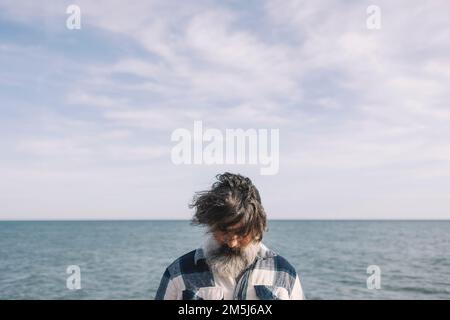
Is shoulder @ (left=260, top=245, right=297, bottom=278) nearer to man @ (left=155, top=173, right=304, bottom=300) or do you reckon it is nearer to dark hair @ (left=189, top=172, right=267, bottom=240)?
man @ (left=155, top=173, right=304, bottom=300)

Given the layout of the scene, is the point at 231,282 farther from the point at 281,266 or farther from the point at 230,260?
the point at 281,266

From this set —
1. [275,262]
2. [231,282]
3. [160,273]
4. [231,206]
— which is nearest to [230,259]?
[231,282]

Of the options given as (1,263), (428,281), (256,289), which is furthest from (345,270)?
(256,289)

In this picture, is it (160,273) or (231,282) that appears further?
(160,273)

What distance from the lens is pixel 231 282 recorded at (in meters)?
2.90

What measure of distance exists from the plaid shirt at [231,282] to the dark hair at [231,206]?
290 mm

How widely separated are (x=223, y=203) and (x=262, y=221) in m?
0.27

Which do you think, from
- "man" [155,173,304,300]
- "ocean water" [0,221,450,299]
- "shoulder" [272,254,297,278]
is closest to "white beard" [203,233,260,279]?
"man" [155,173,304,300]

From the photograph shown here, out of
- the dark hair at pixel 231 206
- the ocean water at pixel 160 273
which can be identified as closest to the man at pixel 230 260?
the dark hair at pixel 231 206

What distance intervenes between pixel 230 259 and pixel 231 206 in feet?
1.33

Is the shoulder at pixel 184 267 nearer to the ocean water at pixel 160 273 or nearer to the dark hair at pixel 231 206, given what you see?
the dark hair at pixel 231 206
